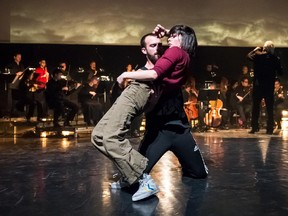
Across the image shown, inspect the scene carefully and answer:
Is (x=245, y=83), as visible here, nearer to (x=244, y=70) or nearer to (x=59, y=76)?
(x=244, y=70)

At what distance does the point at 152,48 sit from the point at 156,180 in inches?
36.5

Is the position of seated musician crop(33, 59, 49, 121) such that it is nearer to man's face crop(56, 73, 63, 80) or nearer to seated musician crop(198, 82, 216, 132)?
man's face crop(56, 73, 63, 80)

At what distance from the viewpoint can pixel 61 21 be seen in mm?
6988

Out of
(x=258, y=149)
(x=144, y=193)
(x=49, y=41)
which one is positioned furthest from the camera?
(x=49, y=41)

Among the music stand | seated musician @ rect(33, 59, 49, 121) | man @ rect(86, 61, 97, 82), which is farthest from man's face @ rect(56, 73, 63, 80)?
the music stand

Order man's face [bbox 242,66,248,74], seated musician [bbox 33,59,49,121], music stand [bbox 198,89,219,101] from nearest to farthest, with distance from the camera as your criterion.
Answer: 1. music stand [bbox 198,89,219,101]
2. seated musician [bbox 33,59,49,121]
3. man's face [bbox 242,66,248,74]

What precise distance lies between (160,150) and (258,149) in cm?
198

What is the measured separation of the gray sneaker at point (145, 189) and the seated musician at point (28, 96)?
16.3 ft

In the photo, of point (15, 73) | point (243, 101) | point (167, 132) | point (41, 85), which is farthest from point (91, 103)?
point (167, 132)

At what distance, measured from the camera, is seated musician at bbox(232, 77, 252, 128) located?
7434 millimetres

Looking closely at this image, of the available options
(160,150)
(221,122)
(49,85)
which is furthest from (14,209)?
(221,122)

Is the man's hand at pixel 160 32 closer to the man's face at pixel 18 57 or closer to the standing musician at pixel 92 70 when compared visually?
the standing musician at pixel 92 70

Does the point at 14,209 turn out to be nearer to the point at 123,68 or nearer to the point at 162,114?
the point at 162,114

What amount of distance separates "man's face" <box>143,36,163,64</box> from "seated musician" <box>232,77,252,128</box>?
5.32 metres
